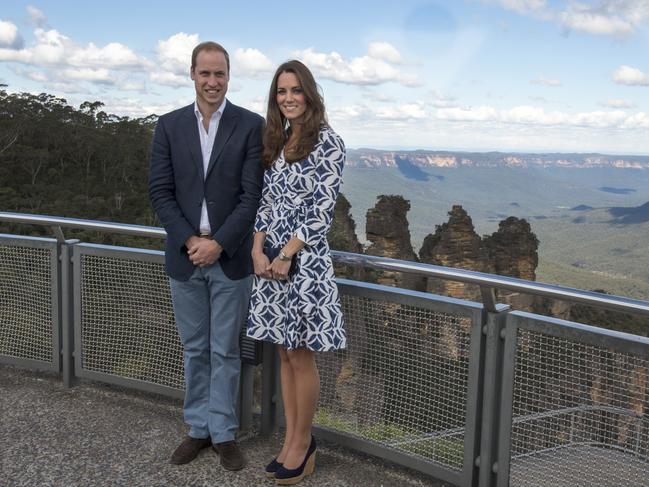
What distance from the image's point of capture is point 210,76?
3416 mm

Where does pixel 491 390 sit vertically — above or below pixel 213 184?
Answer: below

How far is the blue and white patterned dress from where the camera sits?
3.10 metres

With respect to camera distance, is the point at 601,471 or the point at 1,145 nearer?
the point at 601,471

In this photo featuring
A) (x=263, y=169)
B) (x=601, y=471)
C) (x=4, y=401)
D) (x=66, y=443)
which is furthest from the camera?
(x=4, y=401)

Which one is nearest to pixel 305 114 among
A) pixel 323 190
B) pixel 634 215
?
pixel 323 190

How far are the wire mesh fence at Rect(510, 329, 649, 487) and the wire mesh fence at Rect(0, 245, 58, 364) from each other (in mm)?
2968

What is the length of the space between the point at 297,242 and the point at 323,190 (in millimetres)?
247

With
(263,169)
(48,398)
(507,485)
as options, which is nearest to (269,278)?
(263,169)

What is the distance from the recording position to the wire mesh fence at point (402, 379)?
3.25 metres

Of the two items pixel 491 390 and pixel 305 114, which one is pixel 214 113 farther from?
pixel 491 390

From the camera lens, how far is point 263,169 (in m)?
3.42

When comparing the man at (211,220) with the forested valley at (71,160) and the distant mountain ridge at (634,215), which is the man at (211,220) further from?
the distant mountain ridge at (634,215)

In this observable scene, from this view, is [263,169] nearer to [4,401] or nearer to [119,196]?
[4,401]

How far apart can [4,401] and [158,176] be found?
1893 millimetres
